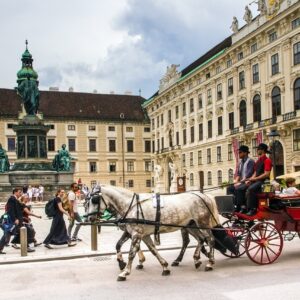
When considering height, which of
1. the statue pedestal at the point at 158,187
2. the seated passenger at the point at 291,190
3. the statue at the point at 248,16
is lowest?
the statue pedestal at the point at 158,187

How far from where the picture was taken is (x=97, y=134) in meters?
74.6

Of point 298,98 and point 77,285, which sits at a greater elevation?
point 298,98

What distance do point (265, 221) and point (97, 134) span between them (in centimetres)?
6571

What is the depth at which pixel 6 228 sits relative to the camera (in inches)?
484

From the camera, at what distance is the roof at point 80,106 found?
72.2 meters

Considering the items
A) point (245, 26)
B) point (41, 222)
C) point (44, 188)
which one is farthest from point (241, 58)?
point (41, 222)

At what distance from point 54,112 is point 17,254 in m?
62.7

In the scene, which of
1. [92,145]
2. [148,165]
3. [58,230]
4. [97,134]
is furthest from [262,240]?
[148,165]

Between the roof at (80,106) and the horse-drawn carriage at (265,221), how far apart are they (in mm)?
64623

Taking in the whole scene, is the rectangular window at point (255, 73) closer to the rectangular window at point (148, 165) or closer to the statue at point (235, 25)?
the statue at point (235, 25)

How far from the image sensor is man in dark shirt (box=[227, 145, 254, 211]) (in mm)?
10117

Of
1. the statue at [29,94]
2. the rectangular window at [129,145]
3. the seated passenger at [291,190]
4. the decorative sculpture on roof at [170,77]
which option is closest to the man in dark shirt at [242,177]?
the seated passenger at [291,190]

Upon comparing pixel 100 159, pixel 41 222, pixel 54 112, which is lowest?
pixel 41 222

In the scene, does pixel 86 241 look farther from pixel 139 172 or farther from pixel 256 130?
pixel 139 172
